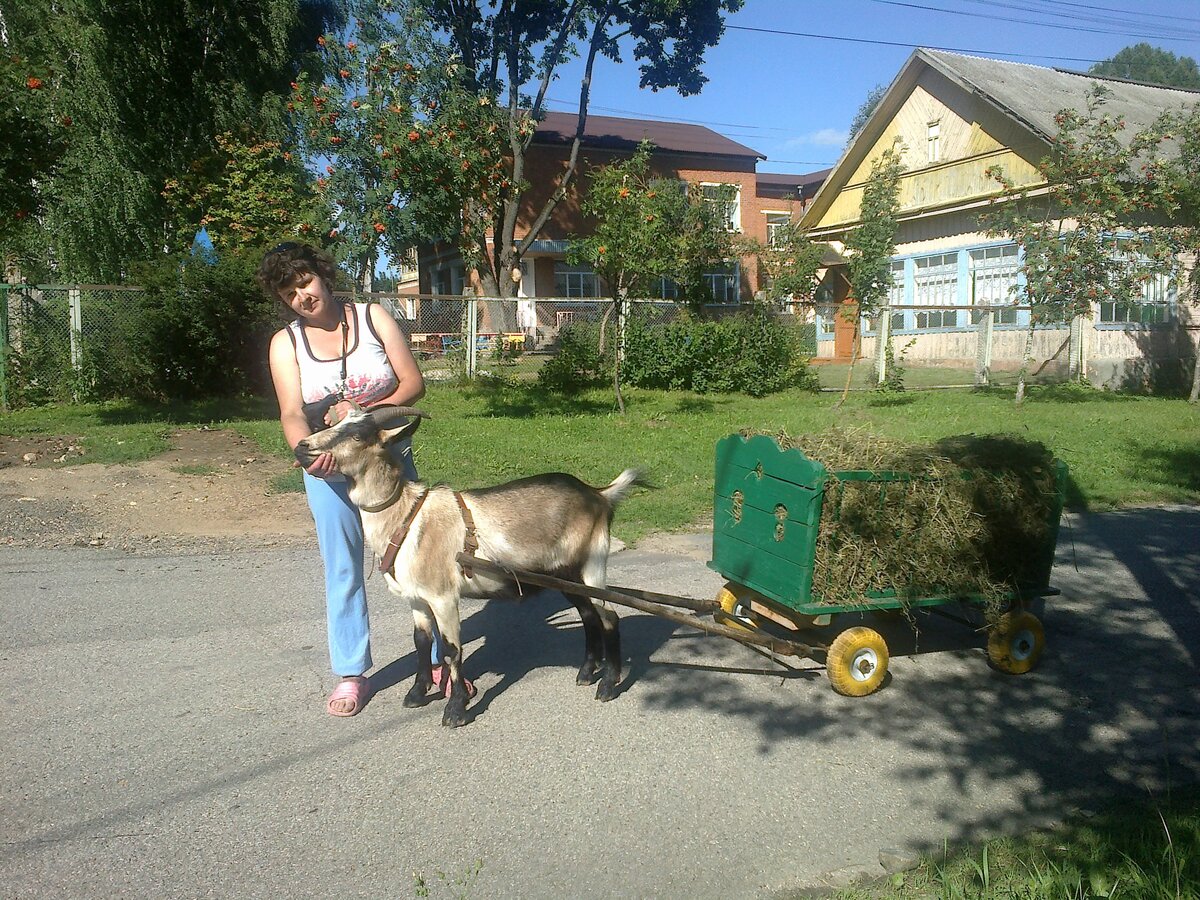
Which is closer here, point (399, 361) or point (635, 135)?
point (399, 361)

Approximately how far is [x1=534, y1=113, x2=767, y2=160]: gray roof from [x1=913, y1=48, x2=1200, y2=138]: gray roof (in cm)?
1361

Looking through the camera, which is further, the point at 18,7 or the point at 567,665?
the point at 18,7

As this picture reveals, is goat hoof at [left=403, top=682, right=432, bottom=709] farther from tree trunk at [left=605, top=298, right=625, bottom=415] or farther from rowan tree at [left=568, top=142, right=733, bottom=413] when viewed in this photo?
rowan tree at [left=568, top=142, right=733, bottom=413]

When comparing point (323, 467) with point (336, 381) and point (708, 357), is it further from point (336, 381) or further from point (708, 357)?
point (708, 357)

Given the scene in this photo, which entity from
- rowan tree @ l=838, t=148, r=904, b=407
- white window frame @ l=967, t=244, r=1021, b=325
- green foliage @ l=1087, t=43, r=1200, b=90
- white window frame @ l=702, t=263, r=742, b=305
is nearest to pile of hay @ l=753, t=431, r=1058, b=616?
white window frame @ l=967, t=244, r=1021, b=325

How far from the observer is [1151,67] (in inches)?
3317

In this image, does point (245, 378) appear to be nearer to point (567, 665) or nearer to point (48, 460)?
point (48, 460)

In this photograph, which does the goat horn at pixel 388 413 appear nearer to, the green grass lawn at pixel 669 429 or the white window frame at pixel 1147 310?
the green grass lawn at pixel 669 429

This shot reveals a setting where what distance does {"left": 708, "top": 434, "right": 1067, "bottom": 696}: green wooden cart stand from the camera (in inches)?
183

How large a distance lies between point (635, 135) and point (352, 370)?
36.1m

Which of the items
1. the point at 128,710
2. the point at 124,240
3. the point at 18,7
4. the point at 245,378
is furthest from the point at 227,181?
the point at 128,710

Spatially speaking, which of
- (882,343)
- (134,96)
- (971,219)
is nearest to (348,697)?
(882,343)

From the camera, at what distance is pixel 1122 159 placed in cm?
1664

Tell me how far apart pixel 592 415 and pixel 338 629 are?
10414mm
